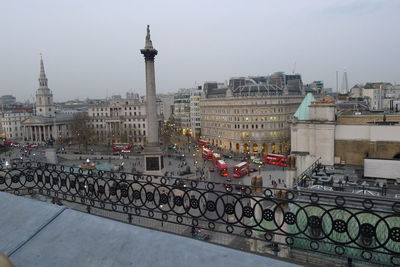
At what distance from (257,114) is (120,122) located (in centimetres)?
3234

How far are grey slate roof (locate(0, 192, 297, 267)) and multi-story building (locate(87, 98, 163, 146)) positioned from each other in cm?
6487

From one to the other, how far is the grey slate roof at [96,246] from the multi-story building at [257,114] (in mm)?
54041

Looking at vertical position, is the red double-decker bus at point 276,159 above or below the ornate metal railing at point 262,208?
below

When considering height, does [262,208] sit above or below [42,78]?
below

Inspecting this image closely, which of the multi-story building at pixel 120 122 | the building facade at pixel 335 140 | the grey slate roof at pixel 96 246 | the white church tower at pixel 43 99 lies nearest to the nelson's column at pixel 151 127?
the building facade at pixel 335 140

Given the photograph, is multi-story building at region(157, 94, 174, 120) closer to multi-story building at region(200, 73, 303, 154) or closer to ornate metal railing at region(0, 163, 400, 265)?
multi-story building at region(200, 73, 303, 154)

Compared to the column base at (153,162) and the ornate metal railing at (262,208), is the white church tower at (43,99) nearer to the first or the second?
the column base at (153,162)

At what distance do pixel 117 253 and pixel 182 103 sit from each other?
91.7 m

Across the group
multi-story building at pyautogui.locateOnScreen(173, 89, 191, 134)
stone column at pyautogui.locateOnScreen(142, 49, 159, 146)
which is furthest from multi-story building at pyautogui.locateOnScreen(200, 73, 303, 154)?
stone column at pyautogui.locateOnScreen(142, 49, 159, 146)

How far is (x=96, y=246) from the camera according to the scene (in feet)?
11.2

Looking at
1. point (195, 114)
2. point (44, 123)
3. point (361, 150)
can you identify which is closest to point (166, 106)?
point (195, 114)

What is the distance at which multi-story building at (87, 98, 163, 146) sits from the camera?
2768 inches

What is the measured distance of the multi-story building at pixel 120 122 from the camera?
70.3 meters

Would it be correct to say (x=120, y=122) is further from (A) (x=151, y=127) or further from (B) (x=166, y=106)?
(A) (x=151, y=127)
